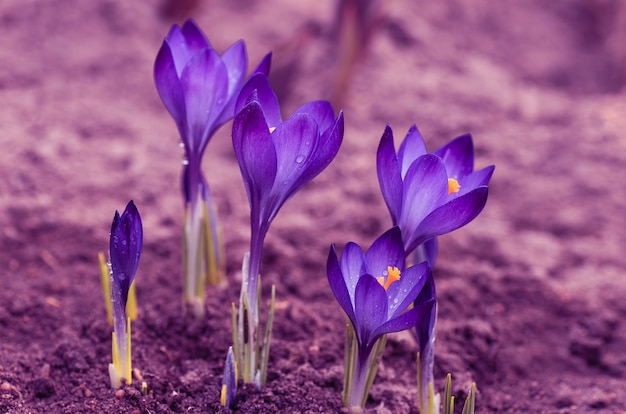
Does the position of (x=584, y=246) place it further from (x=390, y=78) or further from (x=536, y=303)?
(x=390, y=78)

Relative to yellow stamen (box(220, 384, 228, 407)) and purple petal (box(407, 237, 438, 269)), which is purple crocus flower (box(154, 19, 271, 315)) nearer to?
yellow stamen (box(220, 384, 228, 407))

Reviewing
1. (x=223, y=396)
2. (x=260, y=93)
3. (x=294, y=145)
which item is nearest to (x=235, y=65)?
(x=260, y=93)

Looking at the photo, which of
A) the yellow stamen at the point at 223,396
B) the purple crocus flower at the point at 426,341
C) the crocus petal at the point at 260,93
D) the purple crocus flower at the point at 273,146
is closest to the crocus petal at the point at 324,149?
the purple crocus flower at the point at 273,146

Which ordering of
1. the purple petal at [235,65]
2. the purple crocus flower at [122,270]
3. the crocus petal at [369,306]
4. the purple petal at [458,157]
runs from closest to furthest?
the crocus petal at [369,306], the purple crocus flower at [122,270], the purple petal at [458,157], the purple petal at [235,65]

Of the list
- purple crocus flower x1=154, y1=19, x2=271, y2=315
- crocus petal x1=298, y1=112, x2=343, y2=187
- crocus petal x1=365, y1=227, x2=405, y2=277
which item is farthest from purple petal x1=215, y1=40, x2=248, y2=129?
crocus petal x1=365, y1=227, x2=405, y2=277

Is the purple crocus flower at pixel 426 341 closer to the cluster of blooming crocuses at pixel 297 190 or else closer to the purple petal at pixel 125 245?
the cluster of blooming crocuses at pixel 297 190

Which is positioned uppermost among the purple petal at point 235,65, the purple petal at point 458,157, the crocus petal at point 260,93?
the purple petal at point 235,65

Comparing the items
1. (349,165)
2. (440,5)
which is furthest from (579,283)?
(440,5)
